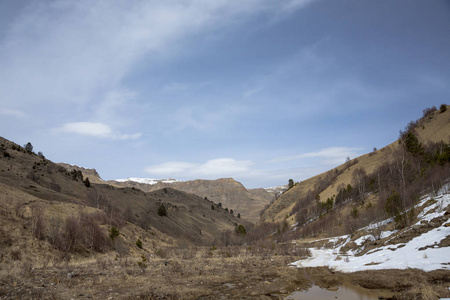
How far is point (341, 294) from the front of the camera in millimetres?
13227

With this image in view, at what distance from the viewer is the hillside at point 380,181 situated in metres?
38.1

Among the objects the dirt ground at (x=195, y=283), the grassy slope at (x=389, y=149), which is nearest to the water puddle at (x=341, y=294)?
the dirt ground at (x=195, y=283)

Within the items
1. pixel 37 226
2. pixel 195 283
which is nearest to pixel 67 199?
pixel 37 226

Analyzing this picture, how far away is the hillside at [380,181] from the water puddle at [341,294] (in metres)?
21.7

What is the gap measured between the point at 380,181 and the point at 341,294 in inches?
2161

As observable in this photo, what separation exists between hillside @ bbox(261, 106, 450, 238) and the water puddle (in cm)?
2168

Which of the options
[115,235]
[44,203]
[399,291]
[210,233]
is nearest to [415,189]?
[399,291]

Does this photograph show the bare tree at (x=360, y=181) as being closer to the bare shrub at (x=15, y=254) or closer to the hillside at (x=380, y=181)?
the hillside at (x=380, y=181)

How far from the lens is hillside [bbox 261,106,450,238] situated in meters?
38.1

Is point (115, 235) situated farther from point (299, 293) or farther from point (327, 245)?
point (327, 245)

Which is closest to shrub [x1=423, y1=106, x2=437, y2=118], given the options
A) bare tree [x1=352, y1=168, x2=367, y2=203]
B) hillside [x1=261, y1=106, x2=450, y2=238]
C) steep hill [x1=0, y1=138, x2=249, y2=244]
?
hillside [x1=261, y1=106, x2=450, y2=238]

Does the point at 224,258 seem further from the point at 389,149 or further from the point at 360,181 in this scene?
the point at 389,149

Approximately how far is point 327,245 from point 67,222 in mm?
35056

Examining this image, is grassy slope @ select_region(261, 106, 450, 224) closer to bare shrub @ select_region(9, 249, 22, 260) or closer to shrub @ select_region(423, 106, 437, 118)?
shrub @ select_region(423, 106, 437, 118)
